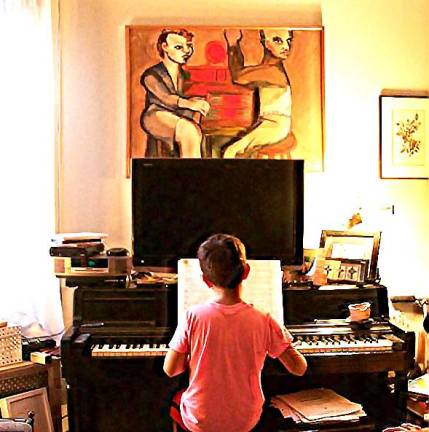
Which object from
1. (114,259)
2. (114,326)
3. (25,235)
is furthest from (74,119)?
(114,326)

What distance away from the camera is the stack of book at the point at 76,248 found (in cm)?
305

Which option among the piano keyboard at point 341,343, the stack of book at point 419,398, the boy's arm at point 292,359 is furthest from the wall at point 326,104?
the boy's arm at point 292,359

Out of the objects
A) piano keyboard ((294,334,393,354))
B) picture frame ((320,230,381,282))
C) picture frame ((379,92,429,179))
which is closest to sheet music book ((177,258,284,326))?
piano keyboard ((294,334,393,354))

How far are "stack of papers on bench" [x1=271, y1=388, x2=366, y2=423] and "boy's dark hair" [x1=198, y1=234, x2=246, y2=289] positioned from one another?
78 centimetres

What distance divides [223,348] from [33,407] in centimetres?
124

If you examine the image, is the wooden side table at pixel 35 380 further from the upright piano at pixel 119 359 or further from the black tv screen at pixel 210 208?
the black tv screen at pixel 210 208

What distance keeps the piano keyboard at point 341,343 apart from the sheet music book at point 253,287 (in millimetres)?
132

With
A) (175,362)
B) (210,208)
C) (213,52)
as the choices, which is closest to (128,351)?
(175,362)

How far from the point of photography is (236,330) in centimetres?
232

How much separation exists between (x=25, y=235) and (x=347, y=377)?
5.44 ft

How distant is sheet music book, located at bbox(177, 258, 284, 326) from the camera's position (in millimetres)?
2857

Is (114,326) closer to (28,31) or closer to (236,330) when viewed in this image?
(236,330)

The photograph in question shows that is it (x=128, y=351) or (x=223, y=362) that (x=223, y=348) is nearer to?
(x=223, y=362)

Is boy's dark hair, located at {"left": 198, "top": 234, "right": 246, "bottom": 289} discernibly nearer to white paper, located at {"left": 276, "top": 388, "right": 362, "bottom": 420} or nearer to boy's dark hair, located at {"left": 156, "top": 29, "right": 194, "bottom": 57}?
white paper, located at {"left": 276, "top": 388, "right": 362, "bottom": 420}
